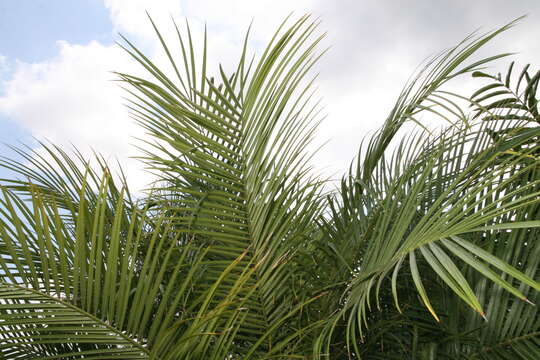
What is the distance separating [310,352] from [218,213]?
34 cm

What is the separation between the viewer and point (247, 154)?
111cm

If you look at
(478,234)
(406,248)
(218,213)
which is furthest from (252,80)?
(478,234)

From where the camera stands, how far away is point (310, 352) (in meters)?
1.07

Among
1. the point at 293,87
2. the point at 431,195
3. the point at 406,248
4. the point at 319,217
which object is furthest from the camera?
the point at 431,195

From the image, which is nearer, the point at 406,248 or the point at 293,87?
the point at 406,248

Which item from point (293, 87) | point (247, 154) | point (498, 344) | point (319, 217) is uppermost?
point (293, 87)

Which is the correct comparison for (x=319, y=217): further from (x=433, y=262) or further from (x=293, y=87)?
(x=433, y=262)

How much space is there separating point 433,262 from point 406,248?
0.11m

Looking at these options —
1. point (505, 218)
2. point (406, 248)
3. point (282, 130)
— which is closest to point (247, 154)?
point (282, 130)

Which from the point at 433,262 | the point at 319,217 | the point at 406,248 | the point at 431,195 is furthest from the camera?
the point at 431,195

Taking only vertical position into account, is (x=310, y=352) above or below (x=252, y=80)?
below

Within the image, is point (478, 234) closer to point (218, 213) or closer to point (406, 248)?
point (406, 248)

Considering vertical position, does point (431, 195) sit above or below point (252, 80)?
below

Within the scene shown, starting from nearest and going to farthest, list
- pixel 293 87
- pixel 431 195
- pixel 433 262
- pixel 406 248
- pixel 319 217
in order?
pixel 433 262 < pixel 406 248 < pixel 293 87 < pixel 319 217 < pixel 431 195
